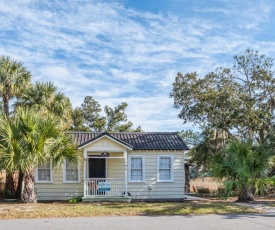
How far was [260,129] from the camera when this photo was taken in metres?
24.6

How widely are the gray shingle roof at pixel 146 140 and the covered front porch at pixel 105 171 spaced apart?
0.52 metres

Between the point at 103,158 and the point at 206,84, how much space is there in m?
9.90

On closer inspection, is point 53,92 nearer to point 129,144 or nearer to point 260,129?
point 129,144

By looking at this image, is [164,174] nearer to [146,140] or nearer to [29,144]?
[146,140]

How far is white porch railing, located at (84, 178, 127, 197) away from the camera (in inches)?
734

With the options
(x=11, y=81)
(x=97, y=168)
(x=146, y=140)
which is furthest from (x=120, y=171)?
(x=11, y=81)

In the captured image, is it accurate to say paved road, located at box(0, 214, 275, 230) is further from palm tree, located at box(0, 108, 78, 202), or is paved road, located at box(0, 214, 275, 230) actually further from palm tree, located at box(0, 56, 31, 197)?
palm tree, located at box(0, 56, 31, 197)

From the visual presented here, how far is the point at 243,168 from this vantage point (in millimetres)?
16844

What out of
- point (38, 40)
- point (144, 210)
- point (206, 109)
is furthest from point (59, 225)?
point (206, 109)

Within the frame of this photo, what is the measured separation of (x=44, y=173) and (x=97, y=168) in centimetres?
292

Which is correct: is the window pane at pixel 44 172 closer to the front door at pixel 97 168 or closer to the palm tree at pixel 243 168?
the front door at pixel 97 168

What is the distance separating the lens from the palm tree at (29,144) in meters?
15.5

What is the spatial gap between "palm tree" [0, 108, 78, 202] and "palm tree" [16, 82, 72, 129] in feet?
9.25

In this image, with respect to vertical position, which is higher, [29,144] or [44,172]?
[29,144]
